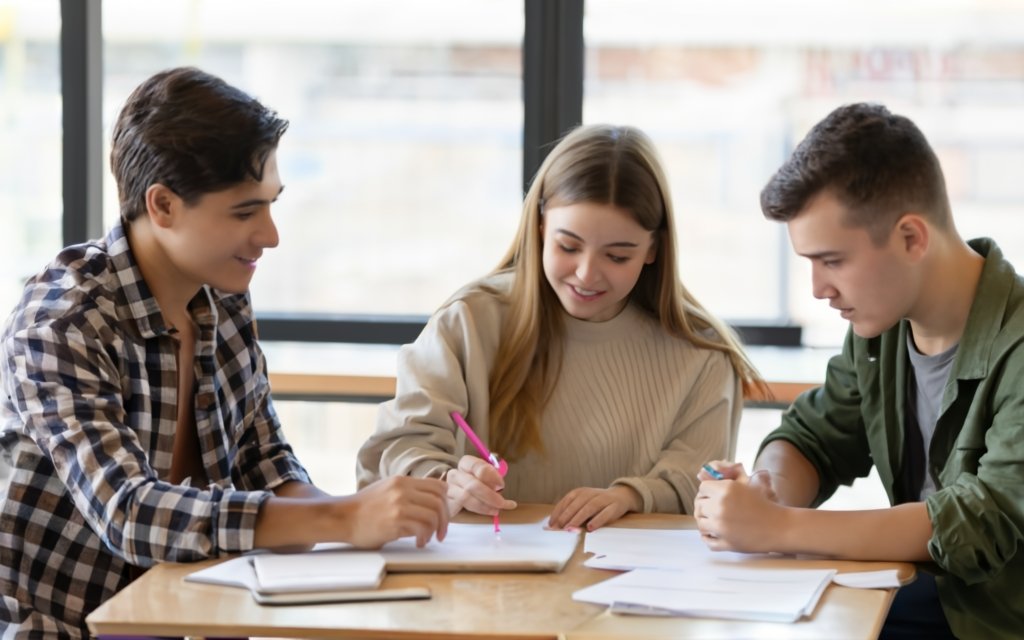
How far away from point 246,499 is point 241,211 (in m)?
0.45

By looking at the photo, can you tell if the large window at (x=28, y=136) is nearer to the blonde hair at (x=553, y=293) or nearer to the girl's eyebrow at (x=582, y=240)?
the blonde hair at (x=553, y=293)

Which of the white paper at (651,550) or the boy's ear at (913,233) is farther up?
the boy's ear at (913,233)

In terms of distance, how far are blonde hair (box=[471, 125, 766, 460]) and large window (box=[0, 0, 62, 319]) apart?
166cm

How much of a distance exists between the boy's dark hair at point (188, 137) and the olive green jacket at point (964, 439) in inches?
37.3

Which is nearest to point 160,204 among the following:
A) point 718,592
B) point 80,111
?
point 718,592

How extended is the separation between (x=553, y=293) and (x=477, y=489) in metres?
0.49

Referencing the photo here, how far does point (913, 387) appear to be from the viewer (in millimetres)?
1949

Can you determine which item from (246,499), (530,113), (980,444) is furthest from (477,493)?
Result: (530,113)

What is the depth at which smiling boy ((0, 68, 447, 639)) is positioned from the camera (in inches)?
62.1

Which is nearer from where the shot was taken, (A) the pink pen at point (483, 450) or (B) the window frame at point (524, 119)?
(A) the pink pen at point (483, 450)

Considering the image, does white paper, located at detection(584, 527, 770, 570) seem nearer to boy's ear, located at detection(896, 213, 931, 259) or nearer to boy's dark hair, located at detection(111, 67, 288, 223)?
boy's ear, located at detection(896, 213, 931, 259)

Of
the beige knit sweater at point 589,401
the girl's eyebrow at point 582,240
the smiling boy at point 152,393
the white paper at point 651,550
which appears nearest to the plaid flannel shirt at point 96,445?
the smiling boy at point 152,393

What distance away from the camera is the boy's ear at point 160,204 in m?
1.80

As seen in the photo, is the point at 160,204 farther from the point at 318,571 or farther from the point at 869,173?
the point at 869,173
